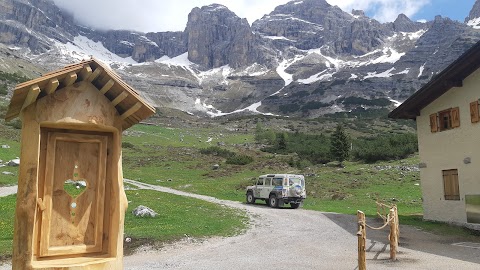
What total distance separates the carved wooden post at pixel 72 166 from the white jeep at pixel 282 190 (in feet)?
75.1

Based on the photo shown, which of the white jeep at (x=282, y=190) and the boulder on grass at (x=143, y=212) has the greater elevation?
the white jeep at (x=282, y=190)

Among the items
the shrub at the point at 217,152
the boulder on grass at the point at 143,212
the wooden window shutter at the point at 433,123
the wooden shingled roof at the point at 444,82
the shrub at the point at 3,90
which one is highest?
the shrub at the point at 3,90

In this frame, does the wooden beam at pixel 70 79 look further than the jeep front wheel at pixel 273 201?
No

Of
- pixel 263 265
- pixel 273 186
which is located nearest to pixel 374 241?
pixel 263 265

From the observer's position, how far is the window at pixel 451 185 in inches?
842

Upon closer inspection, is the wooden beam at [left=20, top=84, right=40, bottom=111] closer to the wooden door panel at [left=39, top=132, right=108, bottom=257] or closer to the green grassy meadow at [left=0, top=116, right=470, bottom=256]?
the wooden door panel at [left=39, top=132, right=108, bottom=257]

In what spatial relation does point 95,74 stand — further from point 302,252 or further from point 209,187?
point 209,187

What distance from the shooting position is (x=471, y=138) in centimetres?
2034

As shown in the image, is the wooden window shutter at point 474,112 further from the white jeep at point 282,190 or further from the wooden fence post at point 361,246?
the wooden fence post at point 361,246

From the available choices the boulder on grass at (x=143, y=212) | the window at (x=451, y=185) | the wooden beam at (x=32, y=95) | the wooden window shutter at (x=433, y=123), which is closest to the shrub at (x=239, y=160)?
the wooden window shutter at (x=433, y=123)

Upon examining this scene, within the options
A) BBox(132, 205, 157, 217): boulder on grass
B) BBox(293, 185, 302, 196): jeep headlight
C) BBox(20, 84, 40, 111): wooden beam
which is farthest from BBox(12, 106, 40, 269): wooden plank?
BBox(293, 185, 302, 196): jeep headlight

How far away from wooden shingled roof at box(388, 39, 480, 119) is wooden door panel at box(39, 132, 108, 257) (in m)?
17.7

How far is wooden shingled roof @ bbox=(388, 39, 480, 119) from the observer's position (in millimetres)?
19469

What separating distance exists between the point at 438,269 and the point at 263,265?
205 inches
